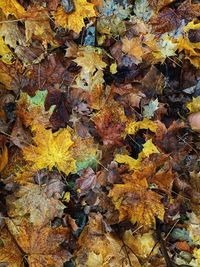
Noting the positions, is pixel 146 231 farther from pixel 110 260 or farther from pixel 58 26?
pixel 58 26

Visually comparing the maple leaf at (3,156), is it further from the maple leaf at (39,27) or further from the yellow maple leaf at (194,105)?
the yellow maple leaf at (194,105)

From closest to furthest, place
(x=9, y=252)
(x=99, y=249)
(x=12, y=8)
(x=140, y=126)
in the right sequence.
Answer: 1. (x=9, y=252)
2. (x=99, y=249)
3. (x=12, y=8)
4. (x=140, y=126)

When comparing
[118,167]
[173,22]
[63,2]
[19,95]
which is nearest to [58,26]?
[63,2]

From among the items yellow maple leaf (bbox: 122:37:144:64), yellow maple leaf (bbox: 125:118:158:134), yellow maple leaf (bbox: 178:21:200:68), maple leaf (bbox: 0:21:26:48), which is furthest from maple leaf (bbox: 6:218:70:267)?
yellow maple leaf (bbox: 178:21:200:68)

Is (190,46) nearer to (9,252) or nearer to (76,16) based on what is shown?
(76,16)

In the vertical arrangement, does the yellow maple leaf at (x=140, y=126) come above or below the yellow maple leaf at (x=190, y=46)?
below

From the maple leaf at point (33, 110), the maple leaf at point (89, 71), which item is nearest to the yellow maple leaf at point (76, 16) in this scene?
the maple leaf at point (89, 71)

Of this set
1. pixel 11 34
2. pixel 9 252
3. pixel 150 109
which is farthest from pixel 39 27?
pixel 9 252
